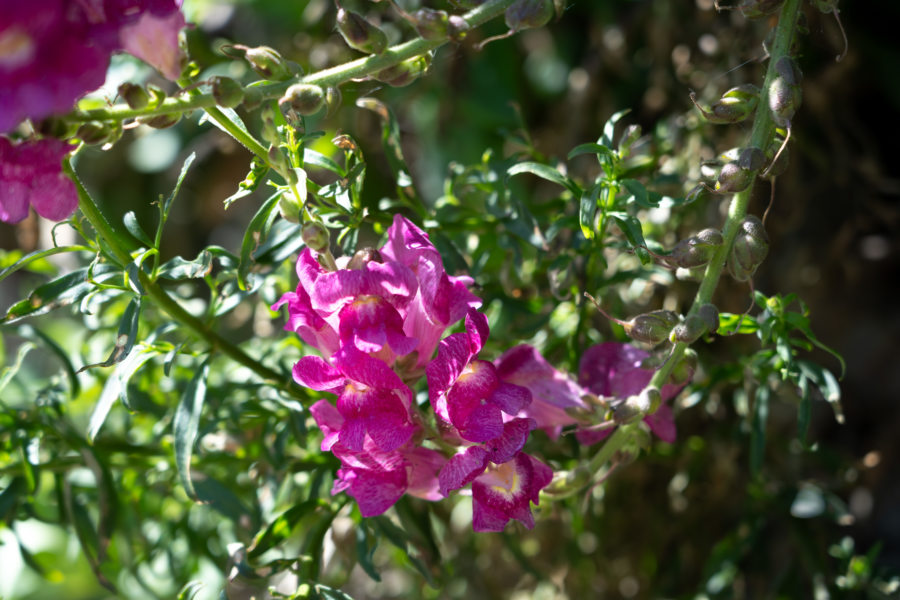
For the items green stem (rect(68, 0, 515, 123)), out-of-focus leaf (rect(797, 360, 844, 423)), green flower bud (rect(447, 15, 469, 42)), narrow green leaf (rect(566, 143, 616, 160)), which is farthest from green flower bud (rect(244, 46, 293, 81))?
out-of-focus leaf (rect(797, 360, 844, 423))

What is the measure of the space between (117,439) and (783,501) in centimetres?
71

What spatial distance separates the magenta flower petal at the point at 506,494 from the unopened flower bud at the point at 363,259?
0.56ft

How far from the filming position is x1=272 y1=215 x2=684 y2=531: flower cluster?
0.58 m

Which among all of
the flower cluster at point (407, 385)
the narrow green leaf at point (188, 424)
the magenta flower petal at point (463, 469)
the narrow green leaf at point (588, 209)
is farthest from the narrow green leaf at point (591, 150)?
the narrow green leaf at point (188, 424)

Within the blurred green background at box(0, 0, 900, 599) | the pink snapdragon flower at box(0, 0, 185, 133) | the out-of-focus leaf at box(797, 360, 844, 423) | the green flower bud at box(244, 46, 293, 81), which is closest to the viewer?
the pink snapdragon flower at box(0, 0, 185, 133)

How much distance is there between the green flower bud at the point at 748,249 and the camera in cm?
57

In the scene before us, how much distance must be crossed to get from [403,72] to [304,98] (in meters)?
0.08

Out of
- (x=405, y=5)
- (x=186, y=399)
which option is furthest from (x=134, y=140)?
(x=186, y=399)

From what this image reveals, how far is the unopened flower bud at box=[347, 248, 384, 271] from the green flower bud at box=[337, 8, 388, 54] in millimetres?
135

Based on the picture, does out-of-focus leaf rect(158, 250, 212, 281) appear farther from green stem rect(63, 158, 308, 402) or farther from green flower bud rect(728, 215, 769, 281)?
green flower bud rect(728, 215, 769, 281)

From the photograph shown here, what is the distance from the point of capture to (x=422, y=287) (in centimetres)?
60

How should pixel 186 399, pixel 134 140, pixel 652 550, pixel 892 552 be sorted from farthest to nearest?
pixel 134 140 < pixel 892 552 < pixel 652 550 < pixel 186 399

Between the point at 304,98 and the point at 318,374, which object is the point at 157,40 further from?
the point at 318,374

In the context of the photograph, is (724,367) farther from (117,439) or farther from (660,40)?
(117,439)
